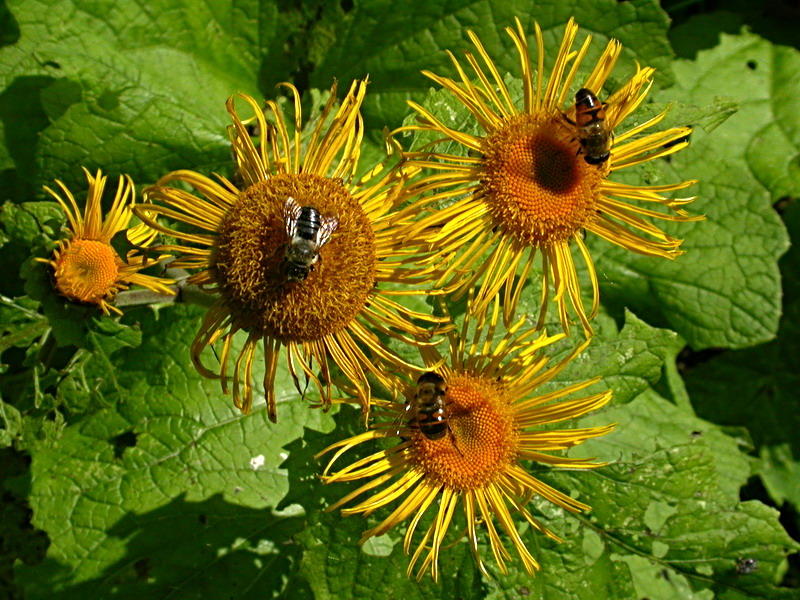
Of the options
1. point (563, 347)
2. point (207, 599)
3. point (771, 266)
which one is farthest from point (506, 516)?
point (771, 266)

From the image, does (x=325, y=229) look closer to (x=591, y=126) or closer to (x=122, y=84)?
(x=591, y=126)

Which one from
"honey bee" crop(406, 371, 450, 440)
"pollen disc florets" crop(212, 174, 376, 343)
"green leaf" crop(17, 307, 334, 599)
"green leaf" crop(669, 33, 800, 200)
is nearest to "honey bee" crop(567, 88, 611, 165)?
"pollen disc florets" crop(212, 174, 376, 343)

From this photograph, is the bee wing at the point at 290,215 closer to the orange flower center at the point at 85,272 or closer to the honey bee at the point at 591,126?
the orange flower center at the point at 85,272

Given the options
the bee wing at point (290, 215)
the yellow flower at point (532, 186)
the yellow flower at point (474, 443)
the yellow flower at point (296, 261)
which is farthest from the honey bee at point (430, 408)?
the bee wing at point (290, 215)

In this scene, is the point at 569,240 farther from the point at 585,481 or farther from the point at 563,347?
the point at 585,481

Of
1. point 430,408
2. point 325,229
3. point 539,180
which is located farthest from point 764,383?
point 325,229

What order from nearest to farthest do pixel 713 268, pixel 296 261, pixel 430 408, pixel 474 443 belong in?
pixel 296 261 < pixel 430 408 < pixel 474 443 < pixel 713 268
